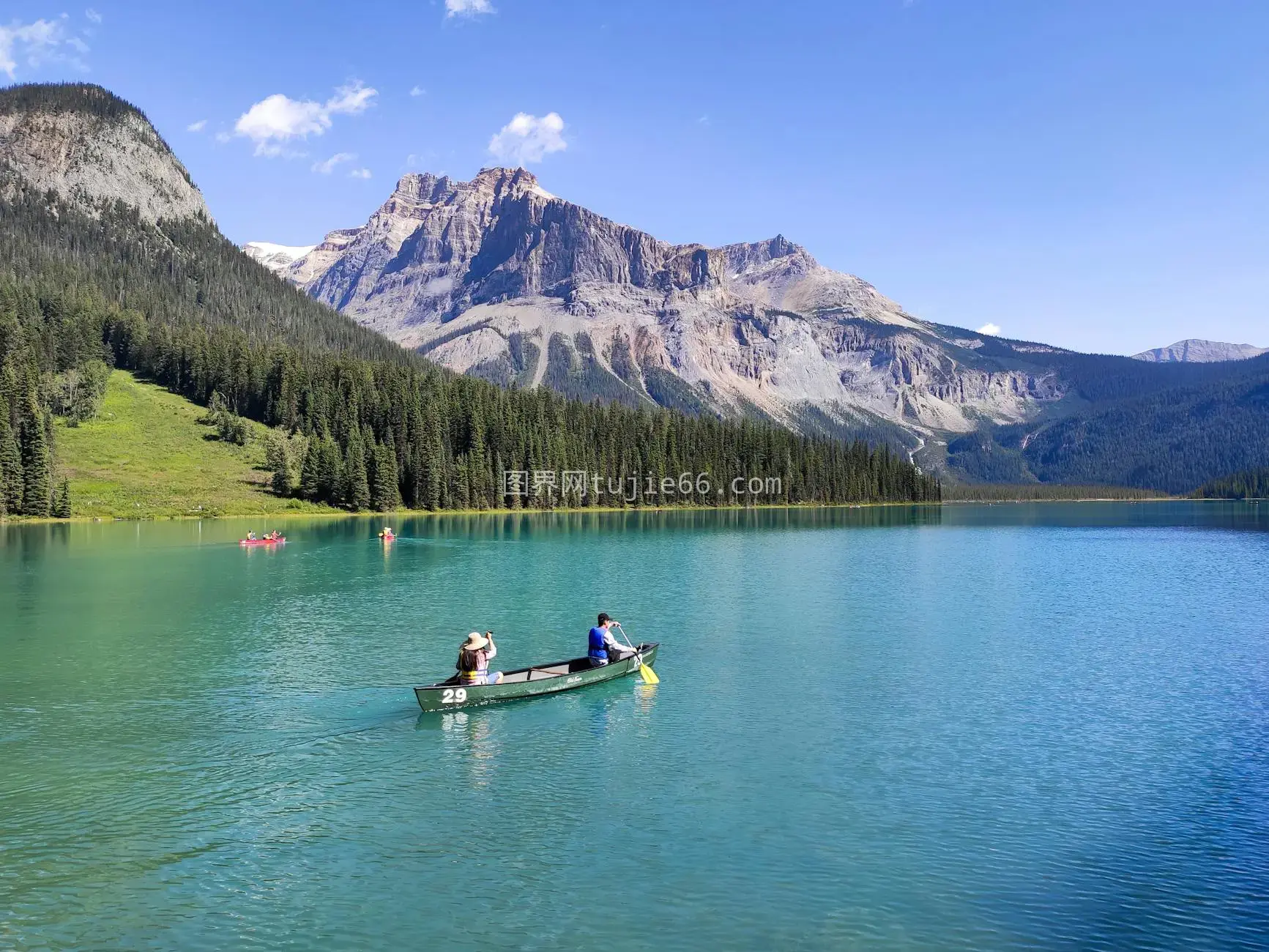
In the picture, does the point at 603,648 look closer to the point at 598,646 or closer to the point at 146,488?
the point at 598,646

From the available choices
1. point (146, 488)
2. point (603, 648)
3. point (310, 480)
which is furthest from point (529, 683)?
point (310, 480)

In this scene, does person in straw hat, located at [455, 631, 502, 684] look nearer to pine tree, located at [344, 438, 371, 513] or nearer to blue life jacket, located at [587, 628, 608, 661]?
blue life jacket, located at [587, 628, 608, 661]

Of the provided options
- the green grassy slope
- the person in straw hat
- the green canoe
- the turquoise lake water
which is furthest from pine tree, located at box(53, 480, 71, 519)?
the person in straw hat

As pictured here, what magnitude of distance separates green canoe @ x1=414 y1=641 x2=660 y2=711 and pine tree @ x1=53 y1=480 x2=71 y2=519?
15116cm

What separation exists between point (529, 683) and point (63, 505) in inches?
6062

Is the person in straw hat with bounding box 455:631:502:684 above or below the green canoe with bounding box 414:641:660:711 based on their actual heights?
above

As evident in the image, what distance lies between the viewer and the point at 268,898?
2219 centimetres

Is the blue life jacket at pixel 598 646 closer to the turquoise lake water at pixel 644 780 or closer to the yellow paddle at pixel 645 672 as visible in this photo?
the yellow paddle at pixel 645 672

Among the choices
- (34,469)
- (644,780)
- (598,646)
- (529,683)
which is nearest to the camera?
(644,780)

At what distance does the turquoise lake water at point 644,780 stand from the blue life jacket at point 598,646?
1.57 metres

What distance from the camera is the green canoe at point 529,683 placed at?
3919cm

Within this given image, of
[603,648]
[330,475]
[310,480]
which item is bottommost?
[603,648]

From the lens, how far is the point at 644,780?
31297 millimetres

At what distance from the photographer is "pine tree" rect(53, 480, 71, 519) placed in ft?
529
